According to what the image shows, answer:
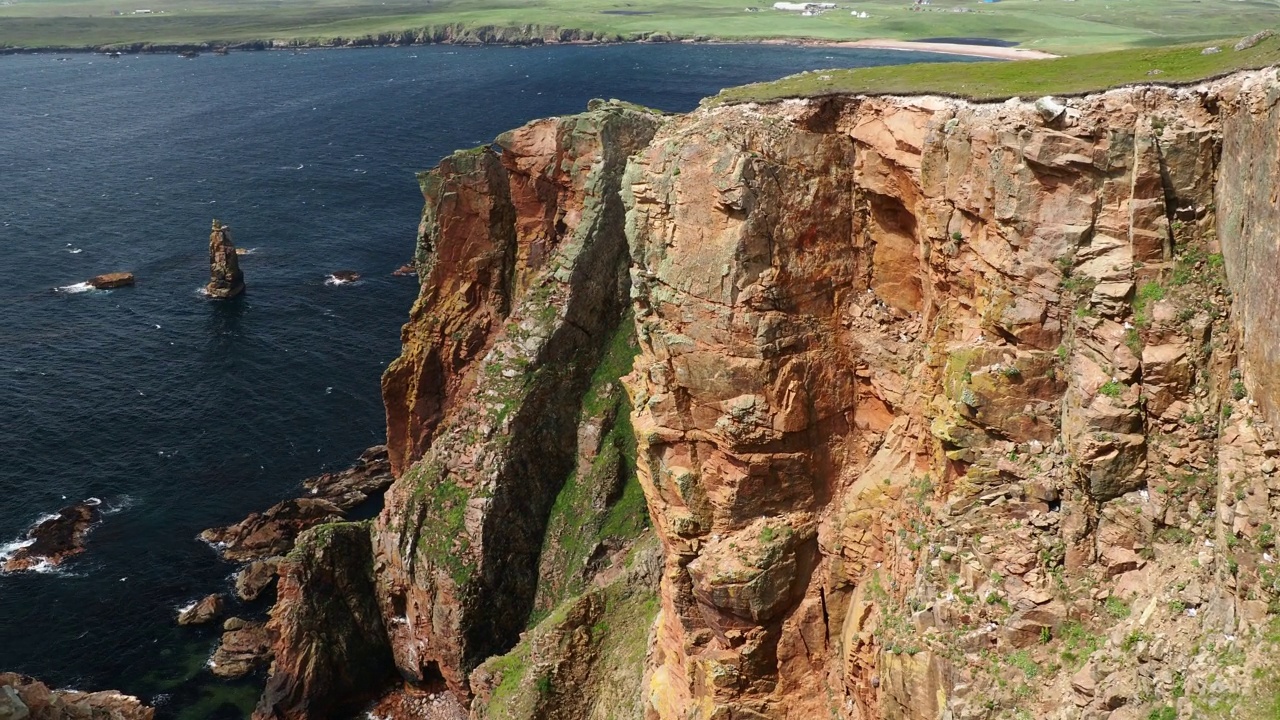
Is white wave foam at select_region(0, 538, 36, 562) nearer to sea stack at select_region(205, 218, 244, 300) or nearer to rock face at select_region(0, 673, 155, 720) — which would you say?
rock face at select_region(0, 673, 155, 720)

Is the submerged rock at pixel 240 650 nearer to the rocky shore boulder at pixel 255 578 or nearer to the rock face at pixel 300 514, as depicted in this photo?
the rocky shore boulder at pixel 255 578

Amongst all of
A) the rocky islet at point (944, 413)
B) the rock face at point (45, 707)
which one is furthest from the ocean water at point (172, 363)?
the rocky islet at point (944, 413)

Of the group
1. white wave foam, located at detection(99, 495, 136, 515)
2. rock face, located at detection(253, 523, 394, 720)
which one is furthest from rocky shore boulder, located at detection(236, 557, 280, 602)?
white wave foam, located at detection(99, 495, 136, 515)

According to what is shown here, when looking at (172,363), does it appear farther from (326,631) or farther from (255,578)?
(326,631)

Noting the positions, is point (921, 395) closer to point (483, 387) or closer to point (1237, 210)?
point (1237, 210)

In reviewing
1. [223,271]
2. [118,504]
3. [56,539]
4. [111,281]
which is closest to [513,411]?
[118,504]
